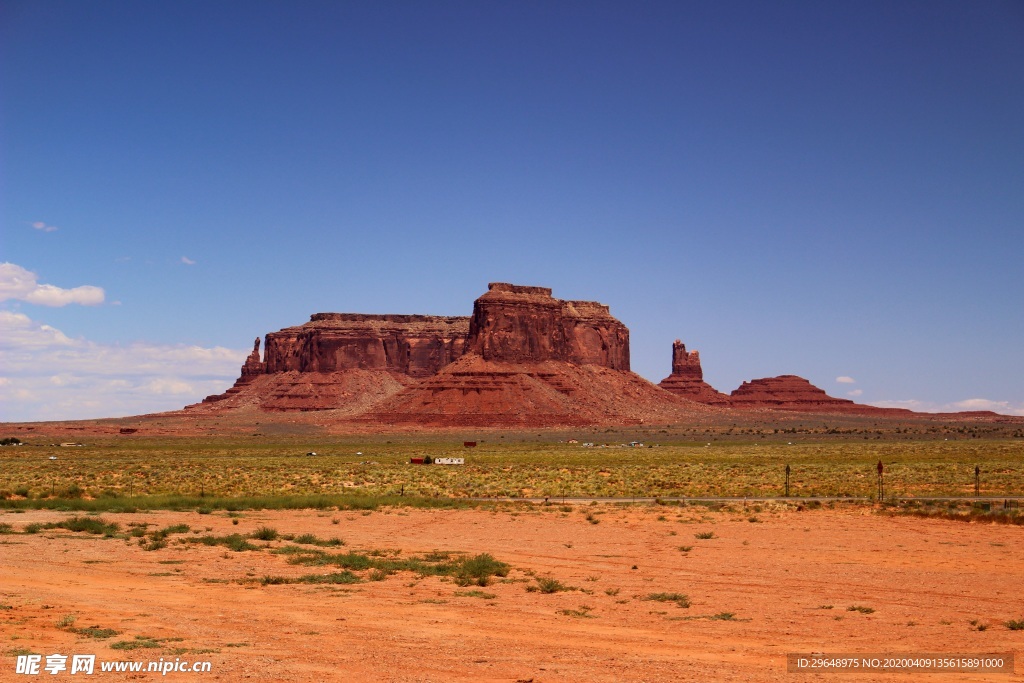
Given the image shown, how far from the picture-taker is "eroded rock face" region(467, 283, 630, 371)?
153m

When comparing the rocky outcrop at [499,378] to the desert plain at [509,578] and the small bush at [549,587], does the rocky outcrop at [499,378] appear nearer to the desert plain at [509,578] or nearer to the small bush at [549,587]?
the desert plain at [509,578]

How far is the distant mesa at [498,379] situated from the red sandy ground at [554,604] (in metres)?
106

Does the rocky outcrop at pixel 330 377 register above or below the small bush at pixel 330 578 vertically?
above

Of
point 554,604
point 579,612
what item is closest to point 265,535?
point 554,604

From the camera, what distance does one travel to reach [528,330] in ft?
515

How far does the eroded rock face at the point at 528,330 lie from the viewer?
152875mm

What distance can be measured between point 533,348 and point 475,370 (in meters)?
15.2

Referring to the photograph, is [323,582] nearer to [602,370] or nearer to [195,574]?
[195,574]

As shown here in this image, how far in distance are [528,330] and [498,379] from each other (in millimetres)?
16381

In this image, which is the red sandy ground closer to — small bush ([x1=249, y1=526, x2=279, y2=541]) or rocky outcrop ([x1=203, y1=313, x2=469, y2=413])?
small bush ([x1=249, y1=526, x2=279, y2=541])

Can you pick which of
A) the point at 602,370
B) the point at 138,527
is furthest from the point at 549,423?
the point at 138,527

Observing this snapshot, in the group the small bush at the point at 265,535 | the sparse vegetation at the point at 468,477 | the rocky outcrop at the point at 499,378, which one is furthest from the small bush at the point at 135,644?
the rocky outcrop at the point at 499,378

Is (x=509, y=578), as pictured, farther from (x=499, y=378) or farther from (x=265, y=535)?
(x=499, y=378)

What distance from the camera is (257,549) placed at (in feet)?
77.3
